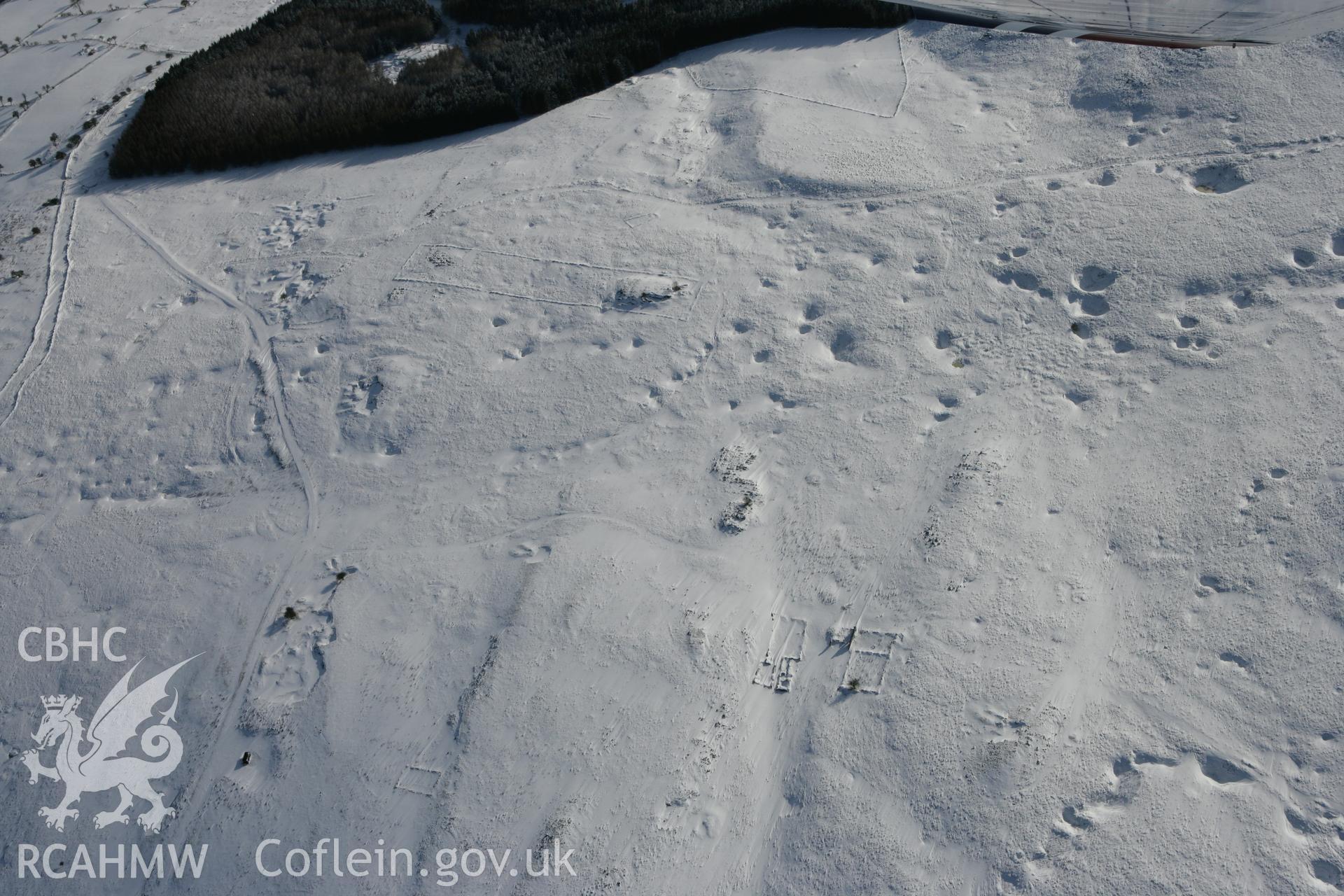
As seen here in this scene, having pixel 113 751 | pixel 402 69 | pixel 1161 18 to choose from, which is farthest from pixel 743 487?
pixel 402 69

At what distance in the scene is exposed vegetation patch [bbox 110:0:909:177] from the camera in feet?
55.9

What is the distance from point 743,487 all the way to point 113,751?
758 centimetres

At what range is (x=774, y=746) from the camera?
359 inches

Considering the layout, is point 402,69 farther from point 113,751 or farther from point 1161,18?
point 1161,18

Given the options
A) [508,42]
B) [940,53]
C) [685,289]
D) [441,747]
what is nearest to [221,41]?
[508,42]

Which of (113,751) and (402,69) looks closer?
(113,751)

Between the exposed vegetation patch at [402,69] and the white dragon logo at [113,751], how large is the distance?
422 inches

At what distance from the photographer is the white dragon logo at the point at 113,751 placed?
964 cm

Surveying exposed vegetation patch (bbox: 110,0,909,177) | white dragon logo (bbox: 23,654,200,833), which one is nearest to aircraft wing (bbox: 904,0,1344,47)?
exposed vegetation patch (bbox: 110,0,909,177)

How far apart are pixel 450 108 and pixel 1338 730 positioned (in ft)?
52.9

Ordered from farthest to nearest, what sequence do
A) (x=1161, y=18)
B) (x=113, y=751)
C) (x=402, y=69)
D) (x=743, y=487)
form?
(x=402, y=69) < (x=1161, y=18) < (x=743, y=487) < (x=113, y=751)

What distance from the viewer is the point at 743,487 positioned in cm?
1104

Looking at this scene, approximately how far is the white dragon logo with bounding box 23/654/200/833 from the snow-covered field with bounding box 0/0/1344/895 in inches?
6.8

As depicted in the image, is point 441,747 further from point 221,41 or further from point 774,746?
point 221,41
